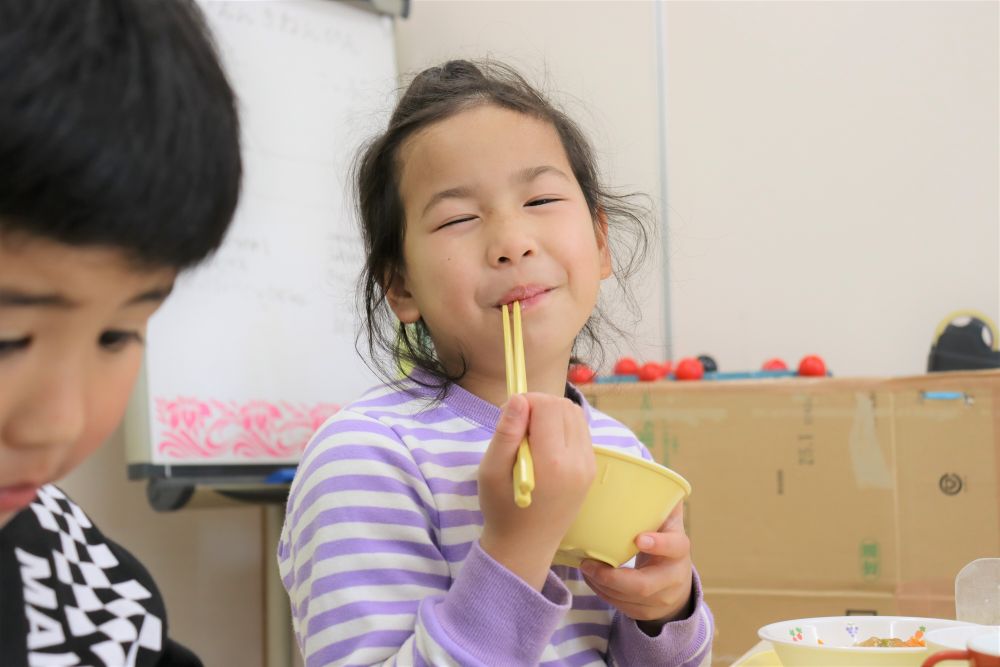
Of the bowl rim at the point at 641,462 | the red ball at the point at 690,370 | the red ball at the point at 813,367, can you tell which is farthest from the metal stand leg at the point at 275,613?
the bowl rim at the point at 641,462

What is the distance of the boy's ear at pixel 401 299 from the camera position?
3.43ft

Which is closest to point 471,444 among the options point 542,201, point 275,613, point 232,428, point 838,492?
point 542,201

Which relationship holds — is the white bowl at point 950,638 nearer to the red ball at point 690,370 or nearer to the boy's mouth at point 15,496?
the boy's mouth at point 15,496

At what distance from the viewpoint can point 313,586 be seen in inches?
33.2

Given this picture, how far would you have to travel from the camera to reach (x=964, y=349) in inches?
81.9

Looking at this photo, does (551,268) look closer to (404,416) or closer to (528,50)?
(404,416)

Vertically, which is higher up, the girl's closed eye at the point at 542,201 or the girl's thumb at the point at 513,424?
the girl's closed eye at the point at 542,201

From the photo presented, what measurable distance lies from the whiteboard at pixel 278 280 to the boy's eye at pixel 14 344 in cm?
160

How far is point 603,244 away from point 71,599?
71 cm

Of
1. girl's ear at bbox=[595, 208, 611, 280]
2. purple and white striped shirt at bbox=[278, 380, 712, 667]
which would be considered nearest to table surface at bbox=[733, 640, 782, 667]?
purple and white striped shirt at bbox=[278, 380, 712, 667]

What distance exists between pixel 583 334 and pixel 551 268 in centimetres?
37

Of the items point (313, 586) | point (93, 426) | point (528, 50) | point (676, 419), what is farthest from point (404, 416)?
point (528, 50)

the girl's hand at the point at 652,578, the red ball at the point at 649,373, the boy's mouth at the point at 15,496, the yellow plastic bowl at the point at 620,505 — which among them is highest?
the boy's mouth at the point at 15,496

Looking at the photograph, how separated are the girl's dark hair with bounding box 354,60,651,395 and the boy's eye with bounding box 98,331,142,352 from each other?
18.5 inches
